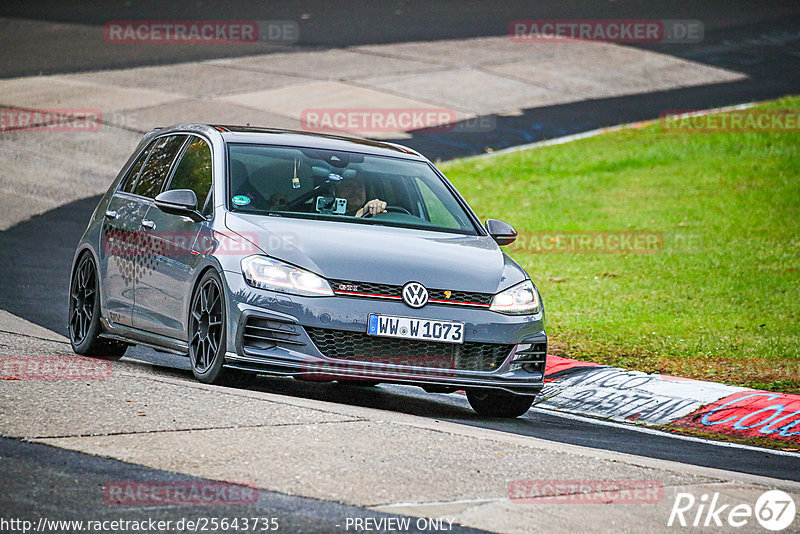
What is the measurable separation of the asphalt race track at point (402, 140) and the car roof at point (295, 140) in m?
1.66

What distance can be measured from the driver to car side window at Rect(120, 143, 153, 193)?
1.85 m

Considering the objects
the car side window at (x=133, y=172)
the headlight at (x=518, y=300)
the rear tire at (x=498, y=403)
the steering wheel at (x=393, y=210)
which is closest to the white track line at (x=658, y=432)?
the rear tire at (x=498, y=403)

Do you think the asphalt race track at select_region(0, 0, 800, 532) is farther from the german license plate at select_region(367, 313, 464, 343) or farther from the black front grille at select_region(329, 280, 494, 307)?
the black front grille at select_region(329, 280, 494, 307)

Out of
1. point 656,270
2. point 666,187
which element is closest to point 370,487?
point 656,270

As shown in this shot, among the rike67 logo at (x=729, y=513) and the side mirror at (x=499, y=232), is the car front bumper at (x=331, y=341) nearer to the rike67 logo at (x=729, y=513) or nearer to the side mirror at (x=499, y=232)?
the side mirror at (x=499, y=232)

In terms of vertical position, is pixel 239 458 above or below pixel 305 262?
below

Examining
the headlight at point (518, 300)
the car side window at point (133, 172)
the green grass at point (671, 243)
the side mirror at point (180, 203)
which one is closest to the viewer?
the headlight at point (518, 300)

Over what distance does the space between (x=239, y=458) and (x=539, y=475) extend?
1.39 m

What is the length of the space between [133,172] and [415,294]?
3.15 meters

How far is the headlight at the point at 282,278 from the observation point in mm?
7672

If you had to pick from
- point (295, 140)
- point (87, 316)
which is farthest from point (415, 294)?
point (87, 316)

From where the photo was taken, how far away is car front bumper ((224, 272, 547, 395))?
25.1ft

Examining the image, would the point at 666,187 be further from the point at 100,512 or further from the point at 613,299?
the point at 100,512

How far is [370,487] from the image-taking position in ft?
18.7
